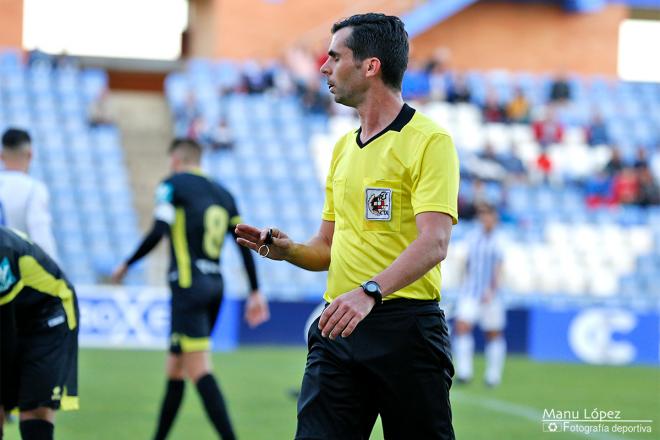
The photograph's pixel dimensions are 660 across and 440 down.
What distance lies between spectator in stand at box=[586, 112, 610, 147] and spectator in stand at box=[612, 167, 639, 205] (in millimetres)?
1724

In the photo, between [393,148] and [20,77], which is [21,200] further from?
[20,77]

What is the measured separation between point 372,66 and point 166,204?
379 centimetres

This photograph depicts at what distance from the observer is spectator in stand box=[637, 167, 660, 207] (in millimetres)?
22703

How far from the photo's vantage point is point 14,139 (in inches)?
309

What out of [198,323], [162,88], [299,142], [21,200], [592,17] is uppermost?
[592,17]

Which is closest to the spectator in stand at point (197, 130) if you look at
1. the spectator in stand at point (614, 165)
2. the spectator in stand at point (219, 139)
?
the spectator in stand at point (219, 139)

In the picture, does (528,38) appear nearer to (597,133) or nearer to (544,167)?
(597,133)

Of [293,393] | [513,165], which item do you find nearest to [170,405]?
[293,393]

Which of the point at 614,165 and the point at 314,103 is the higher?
the point at 314,103

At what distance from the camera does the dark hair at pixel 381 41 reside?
437cm

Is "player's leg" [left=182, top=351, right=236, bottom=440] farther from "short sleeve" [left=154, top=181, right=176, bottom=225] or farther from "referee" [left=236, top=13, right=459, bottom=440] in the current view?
"referee" [left=236, top=13, right=459, bottom=440]

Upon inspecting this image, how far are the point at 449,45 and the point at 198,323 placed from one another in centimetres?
2180

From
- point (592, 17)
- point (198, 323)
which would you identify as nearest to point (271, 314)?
Result: point (198, 323)

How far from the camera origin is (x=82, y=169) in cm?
2120
